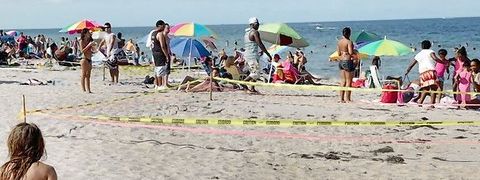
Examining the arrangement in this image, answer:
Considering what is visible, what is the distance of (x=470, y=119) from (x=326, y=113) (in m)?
2.39

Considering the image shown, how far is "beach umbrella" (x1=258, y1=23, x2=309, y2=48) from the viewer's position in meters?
18.1

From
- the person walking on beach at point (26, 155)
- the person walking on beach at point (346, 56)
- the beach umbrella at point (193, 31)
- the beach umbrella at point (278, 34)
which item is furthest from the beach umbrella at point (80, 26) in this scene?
the person walking on beach at point (26, 155)

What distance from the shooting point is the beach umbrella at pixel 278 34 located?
59.5 ft

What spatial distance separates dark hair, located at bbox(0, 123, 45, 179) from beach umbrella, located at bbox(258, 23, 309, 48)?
566 inches

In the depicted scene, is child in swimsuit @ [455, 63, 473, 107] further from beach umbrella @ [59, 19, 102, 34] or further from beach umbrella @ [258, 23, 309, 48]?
beach umbrella @ [59, 19, 102, 34]

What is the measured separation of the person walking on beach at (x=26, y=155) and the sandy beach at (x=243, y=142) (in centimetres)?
335

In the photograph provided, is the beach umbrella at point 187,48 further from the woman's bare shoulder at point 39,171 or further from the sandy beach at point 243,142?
the woman's bare shoulder at point 39,171

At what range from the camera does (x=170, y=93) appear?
46.3ft

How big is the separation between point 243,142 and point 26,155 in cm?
569

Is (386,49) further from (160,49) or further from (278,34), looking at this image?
(160,49)

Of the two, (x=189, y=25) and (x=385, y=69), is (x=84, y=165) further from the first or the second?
(x=385, y=69)

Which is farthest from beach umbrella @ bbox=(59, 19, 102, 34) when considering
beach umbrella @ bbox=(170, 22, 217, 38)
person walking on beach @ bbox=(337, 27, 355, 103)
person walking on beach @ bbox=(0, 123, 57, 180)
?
person walking on beach @ bbox=(0, 123, 57, 180)

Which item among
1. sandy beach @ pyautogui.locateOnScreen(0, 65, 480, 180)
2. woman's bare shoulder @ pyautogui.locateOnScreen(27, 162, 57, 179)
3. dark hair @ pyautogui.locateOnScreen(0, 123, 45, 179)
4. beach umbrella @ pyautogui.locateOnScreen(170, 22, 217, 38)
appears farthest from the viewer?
beach umbrella @ pyautogui.locateOnScreen(170, 22, 217, 38)

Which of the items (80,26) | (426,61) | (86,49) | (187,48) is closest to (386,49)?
(426,61)
